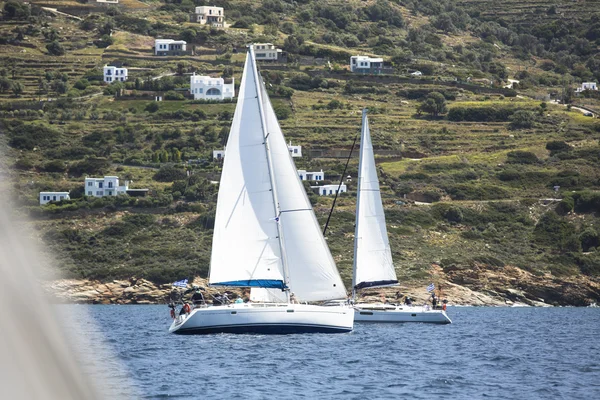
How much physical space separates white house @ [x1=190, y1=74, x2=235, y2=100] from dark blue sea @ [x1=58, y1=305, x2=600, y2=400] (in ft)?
288

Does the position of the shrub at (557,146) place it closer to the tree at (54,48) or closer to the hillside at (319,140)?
the hillside at (319,140)

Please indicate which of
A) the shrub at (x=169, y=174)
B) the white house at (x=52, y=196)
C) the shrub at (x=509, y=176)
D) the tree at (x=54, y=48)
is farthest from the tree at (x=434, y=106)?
the white house at (x=52, y=196)

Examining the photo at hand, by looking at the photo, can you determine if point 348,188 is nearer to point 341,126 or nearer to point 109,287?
point 341,126

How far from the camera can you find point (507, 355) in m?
36.6

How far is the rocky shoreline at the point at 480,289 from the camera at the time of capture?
260ft

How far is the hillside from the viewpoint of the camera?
84.8m

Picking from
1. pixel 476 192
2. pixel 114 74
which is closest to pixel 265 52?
pixel 114 74

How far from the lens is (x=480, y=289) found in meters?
80.9

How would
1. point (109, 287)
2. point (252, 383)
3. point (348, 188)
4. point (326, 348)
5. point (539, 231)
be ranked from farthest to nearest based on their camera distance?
point (348, 188)
point (539, 231)
point (109, 287)
point (326, 348)
point (252, 383)

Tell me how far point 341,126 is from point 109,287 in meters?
48.9

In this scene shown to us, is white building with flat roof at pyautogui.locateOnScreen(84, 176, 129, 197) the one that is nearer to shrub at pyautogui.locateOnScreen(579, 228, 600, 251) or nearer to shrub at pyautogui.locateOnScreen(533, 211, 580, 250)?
shrub at pyautogui.locateOnScreen(533, 211, 580, 250)

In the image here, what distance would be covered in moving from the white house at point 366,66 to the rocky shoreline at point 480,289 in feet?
246

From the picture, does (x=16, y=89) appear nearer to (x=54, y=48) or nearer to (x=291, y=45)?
(x=54, y=48)

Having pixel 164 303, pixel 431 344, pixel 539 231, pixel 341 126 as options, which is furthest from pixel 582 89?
pixel 431 344
